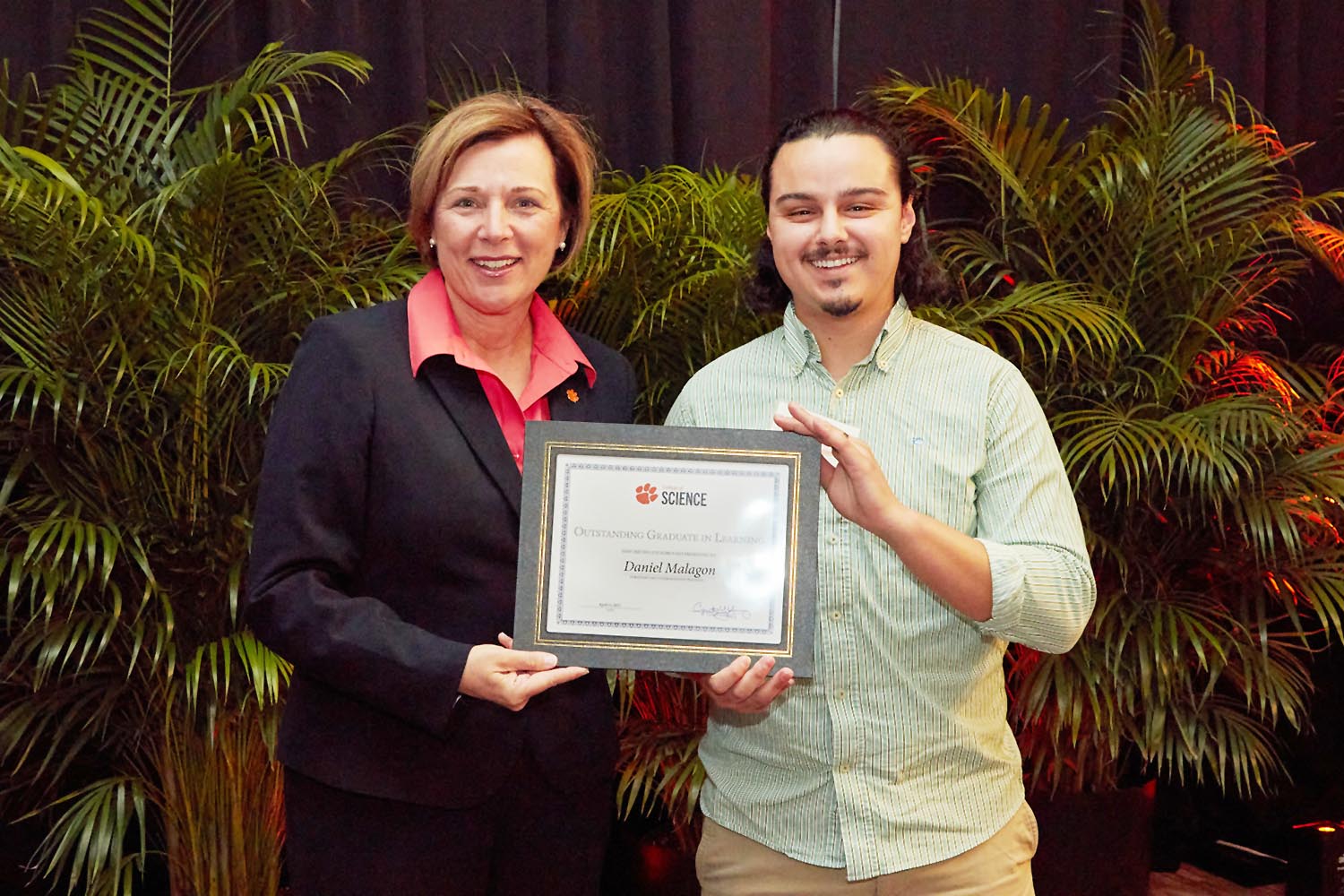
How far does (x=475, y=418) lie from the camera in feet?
5.81

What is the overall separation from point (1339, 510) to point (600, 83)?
7.35 feet

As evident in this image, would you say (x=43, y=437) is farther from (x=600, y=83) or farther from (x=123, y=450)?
(x=600, y=83)

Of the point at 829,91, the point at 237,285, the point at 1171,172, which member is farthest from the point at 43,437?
the point at 1171,172

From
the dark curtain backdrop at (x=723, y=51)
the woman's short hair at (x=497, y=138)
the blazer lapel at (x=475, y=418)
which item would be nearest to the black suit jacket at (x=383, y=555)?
the blazer lapel at (x=475, y=418)

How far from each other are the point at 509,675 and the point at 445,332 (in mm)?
511

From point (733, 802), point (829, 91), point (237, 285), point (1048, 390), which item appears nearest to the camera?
point (733, 802)

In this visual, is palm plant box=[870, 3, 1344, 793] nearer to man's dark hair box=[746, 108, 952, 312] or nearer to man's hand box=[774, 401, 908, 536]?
man's dark hair box=[746, 108, 952, 312]

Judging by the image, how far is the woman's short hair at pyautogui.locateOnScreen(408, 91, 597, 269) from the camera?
5.97ft

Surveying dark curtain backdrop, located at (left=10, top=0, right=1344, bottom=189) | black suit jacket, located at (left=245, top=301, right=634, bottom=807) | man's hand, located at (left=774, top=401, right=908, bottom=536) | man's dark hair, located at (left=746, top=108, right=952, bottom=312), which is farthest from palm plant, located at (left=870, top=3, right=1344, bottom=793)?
black suit jacket, located at (left=245, top=301, right=634, bottom=807)

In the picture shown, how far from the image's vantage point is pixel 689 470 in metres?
1.69

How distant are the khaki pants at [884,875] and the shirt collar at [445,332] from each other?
75 centimetres

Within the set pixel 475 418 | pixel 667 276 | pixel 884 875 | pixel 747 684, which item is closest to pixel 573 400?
pixel 475 418

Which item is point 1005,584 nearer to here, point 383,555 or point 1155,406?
point 383,555
